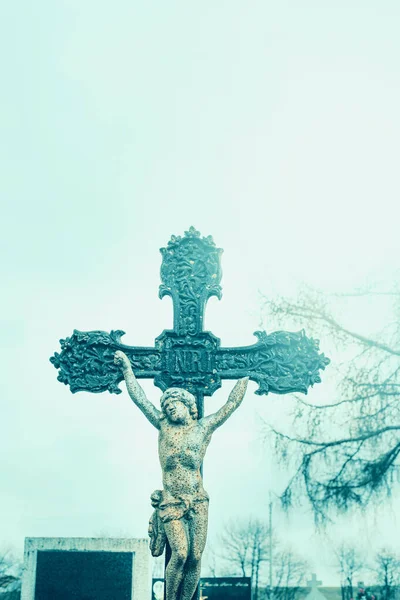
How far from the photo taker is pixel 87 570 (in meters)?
10.5

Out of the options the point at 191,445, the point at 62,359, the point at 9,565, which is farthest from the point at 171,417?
the point at 9,565

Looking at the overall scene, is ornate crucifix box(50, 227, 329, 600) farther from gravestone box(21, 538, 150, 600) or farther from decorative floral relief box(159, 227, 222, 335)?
gravestone box(21, 538, 150, 600)

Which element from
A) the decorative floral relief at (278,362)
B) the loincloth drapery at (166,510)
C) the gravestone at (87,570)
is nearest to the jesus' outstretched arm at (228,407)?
the decorative floral relief at (278,362)

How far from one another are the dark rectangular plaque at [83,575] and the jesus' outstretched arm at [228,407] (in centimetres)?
446

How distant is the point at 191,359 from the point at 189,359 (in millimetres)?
17

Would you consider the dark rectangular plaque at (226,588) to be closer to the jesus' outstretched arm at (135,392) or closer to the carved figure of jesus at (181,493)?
the jesus' outstretched arm at (135,392)

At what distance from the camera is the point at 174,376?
732 centimetres

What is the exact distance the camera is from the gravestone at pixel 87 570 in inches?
414

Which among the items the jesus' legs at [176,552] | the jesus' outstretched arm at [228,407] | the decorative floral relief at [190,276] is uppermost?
the decorative floral relief at [190,276]

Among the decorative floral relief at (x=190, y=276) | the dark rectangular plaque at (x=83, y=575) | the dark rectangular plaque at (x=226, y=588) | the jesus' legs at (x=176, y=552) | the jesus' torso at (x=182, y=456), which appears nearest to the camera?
the jesus' legs at (x=176, y=552)

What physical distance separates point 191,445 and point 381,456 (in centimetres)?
495

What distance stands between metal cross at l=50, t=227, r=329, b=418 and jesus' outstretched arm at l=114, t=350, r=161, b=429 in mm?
150

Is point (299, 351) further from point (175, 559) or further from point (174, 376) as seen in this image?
point (175, 559)

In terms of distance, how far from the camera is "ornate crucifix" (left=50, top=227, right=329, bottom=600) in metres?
6.77
